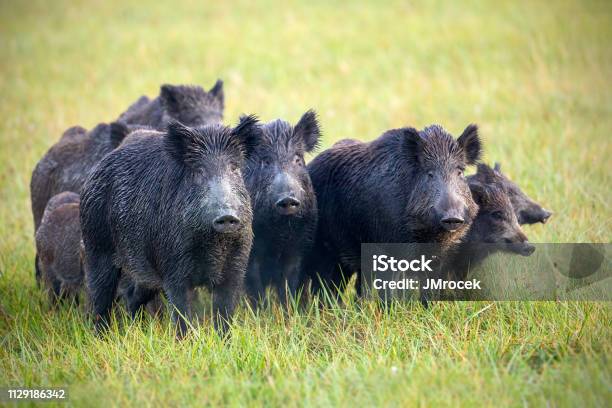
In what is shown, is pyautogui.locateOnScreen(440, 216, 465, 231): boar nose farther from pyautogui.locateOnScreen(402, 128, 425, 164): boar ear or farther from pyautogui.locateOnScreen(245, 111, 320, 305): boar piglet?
pyautogui.locateOnScreen(245, 111, 320, 305): boar piglet

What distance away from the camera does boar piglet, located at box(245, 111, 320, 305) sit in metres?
6.71

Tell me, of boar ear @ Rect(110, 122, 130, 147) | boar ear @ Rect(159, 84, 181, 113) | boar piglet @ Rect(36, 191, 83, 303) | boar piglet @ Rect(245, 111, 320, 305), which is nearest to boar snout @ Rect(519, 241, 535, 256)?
boar piglet @ Rect(245, 111, 320, 305)

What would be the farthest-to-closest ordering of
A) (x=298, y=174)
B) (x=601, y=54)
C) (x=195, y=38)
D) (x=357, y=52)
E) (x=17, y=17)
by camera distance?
(x=17, y=17), (x=195, y=38), (x=357, y=52), (x=601, y=54), (x=298, y=174)

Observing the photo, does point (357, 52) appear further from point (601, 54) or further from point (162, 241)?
point (162, 241)

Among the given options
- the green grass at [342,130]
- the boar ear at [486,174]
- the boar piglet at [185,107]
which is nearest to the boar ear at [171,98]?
the boar piglet at [185,107]

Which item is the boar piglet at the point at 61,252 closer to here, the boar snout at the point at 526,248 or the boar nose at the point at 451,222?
the boar nose at the point at 451,222

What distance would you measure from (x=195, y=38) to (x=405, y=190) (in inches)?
495

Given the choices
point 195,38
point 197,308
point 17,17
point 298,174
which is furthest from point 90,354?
point 17,17

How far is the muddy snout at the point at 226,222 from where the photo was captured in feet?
18.3

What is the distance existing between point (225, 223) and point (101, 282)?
1.42 metres

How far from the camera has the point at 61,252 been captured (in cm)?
746

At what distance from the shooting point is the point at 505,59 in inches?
619

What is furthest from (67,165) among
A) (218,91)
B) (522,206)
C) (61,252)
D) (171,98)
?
(522,206)

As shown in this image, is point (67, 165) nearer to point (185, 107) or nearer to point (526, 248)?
point (185, 107)
